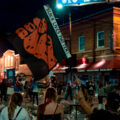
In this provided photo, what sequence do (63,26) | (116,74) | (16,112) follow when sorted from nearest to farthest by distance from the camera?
(16,112) → (116,74) → (63,26)

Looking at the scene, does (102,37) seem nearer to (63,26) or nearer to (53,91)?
(63,26)

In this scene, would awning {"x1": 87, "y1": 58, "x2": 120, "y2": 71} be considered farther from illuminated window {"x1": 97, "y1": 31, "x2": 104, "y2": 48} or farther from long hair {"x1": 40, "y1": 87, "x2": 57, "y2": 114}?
long hair {"x1": 40, "y1": 87, "x2": 57, "y2": 114}

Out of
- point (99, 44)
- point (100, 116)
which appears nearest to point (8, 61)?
point (100, 116)

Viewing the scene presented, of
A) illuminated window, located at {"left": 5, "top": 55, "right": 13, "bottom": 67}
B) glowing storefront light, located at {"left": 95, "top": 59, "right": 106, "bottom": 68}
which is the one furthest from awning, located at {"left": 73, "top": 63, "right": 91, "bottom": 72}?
illuminated window, located at {"left": 5, "top": 55, "right": 13, "bottom": 67}

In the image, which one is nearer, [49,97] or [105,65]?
[49,97]

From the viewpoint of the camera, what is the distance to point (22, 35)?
339cm

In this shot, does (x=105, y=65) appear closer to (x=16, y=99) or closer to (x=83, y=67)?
(x=83, y=67)

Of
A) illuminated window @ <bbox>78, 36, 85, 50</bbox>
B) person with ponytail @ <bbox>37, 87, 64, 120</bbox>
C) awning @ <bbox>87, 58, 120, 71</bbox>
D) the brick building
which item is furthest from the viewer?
illuminated window @ <bbox>78, 36, 85, 50</bbox>

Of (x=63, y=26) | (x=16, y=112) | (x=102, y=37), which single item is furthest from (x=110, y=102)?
(x=63, y=26)

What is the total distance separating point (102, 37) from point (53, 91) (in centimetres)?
2102

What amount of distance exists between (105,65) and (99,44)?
3251mm

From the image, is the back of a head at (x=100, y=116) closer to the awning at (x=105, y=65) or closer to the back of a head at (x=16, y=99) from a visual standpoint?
the back of a head at (x=16, y=99)

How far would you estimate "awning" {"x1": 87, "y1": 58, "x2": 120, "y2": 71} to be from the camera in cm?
2184

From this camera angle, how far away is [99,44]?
988 inches
